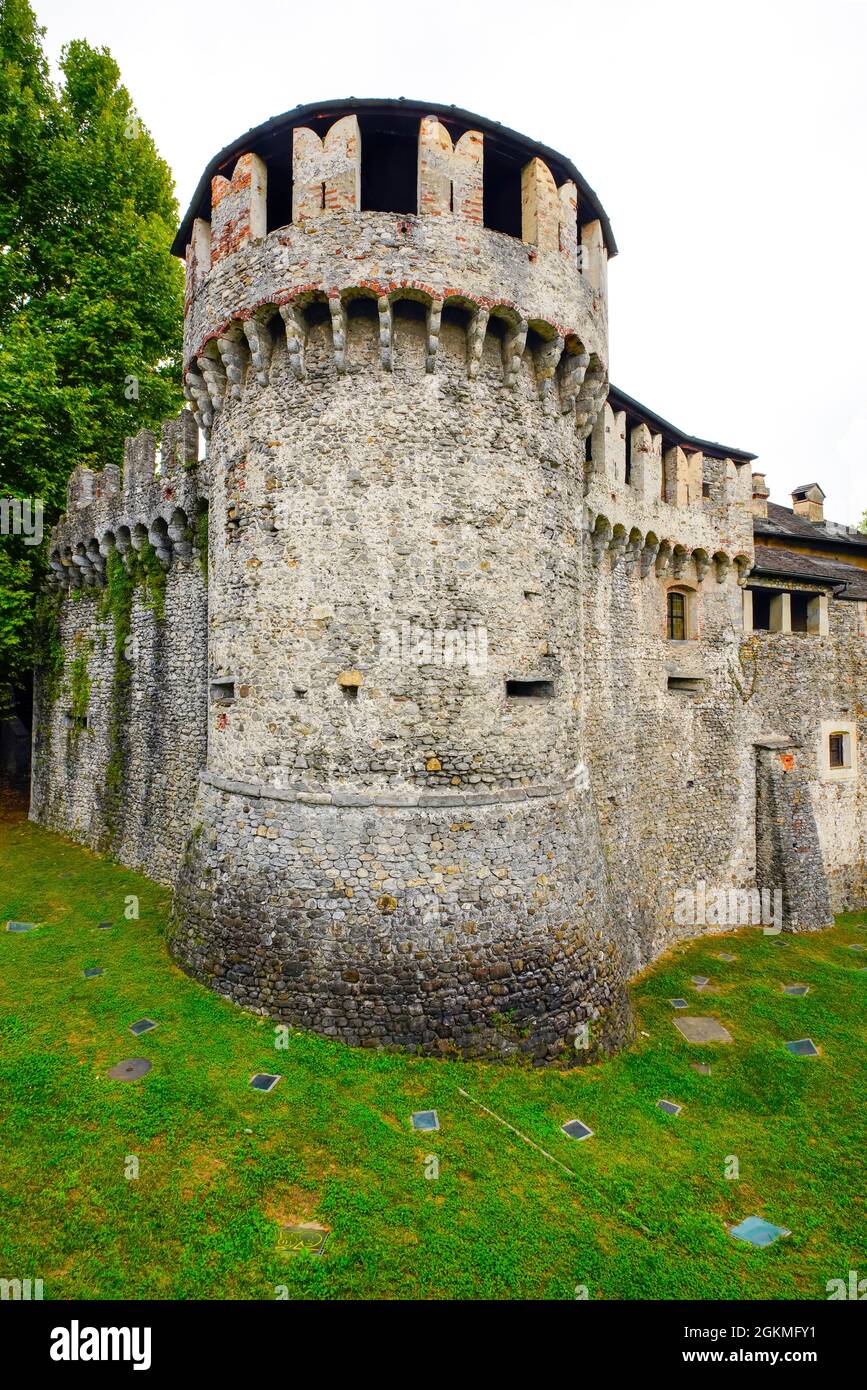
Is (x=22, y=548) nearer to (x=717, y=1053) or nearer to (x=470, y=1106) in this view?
(x=470, y=1106)

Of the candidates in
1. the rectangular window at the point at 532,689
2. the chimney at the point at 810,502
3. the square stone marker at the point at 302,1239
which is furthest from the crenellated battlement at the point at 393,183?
the chimney at the point at 810,502

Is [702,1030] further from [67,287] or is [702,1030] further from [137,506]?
[67,287]

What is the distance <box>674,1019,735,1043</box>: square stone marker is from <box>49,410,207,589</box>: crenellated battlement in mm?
12590

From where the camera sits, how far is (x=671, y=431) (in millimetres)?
14672

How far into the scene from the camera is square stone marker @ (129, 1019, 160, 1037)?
8.56 metres

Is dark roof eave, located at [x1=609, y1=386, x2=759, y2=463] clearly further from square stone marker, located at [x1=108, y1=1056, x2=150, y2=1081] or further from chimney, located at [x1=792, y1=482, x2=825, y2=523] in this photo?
square stone marker, located at [x1=108, y1=1056, x2=150, y2=1081]

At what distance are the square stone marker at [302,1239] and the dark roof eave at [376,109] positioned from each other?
12825mm

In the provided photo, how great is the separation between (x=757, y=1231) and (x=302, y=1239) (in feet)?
15.0

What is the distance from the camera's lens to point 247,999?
8.79m

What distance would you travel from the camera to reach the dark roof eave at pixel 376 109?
27.6 ft

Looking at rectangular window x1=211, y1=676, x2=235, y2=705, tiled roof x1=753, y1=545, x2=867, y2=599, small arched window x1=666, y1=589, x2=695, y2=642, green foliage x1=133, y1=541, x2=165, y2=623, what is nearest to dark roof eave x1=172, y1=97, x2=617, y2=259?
green foliage x1=133, y1=541, x2=165, y2=623

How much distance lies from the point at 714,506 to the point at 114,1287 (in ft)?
55.3

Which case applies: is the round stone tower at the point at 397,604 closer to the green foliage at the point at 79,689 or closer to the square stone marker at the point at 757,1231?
the square stone marker at the point at 757,1231
